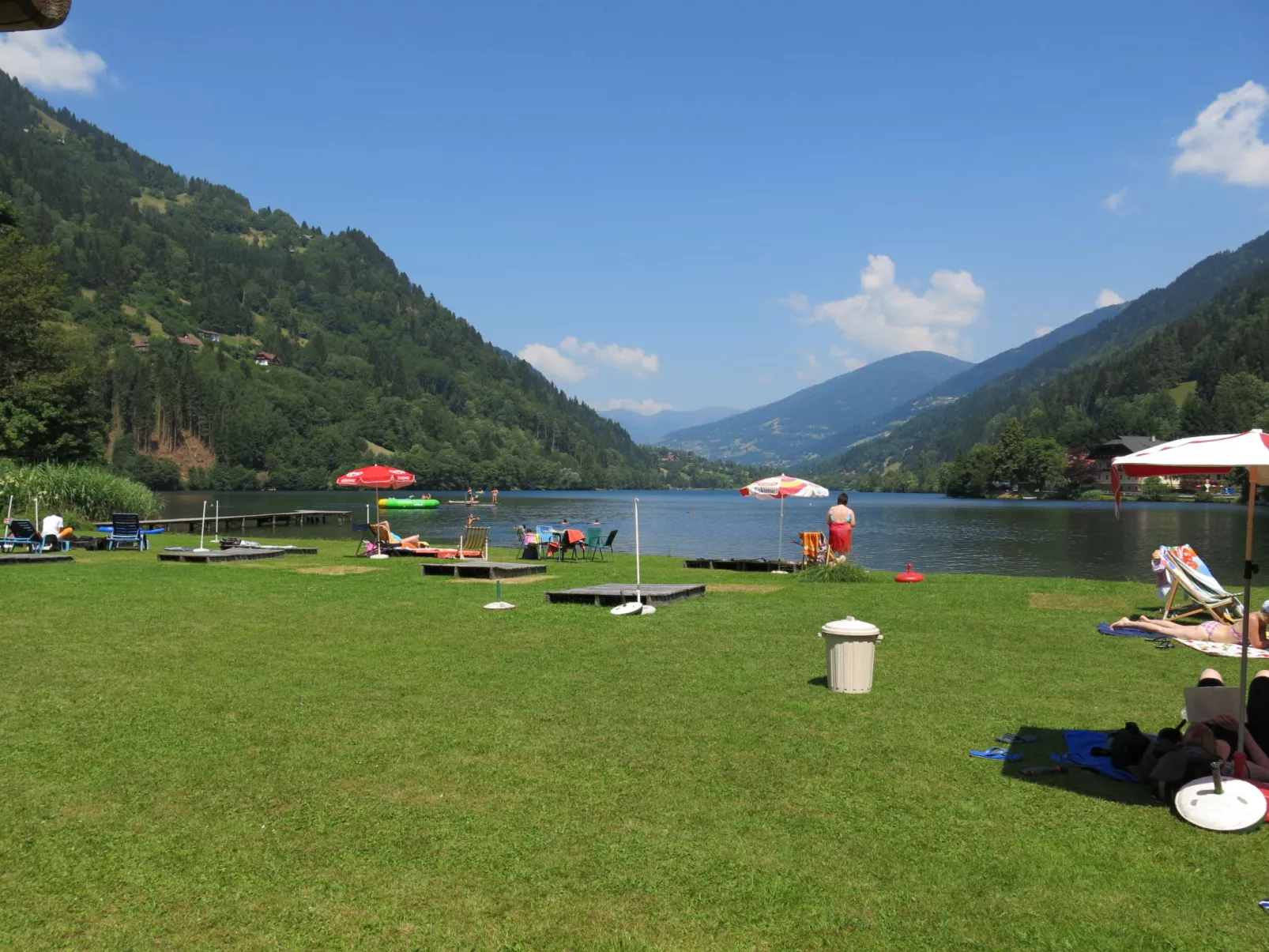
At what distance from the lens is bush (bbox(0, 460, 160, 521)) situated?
97.9 ft

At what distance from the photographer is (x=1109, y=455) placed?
130 meters

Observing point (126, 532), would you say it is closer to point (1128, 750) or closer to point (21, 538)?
point (21, 538)

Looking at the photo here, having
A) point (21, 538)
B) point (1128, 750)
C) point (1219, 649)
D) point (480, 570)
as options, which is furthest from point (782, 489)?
point (21, 538)

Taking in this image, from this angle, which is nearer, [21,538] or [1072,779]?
[1072,779]

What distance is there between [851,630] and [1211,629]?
6.41 m

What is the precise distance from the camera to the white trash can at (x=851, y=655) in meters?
8.03

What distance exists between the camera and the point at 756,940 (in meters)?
3.71

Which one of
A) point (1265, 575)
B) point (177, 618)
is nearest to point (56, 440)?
point (177, 618)

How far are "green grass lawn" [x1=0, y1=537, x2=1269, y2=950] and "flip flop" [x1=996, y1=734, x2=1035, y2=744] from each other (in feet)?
0.42

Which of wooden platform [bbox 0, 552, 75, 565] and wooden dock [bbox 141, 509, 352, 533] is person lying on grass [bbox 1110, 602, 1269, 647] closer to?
wooden platform [bbox 0, 552, 75, 565]

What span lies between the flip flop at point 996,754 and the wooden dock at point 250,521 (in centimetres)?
3897

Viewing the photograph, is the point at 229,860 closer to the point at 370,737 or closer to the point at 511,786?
the point at 511,786

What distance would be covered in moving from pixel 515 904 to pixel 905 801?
2542mm

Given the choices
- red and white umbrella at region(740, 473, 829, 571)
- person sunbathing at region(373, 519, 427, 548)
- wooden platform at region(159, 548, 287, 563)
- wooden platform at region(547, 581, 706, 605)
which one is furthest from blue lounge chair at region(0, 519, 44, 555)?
red and white umbrella at region(740, 473, 829, 571)
